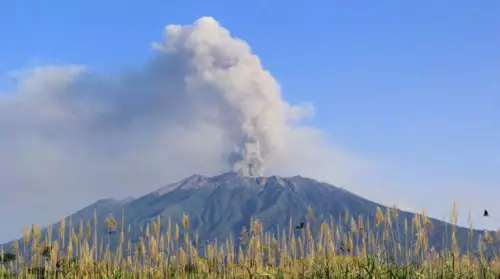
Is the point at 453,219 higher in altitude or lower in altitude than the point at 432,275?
higher

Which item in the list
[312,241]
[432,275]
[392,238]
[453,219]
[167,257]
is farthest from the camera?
[167,257]

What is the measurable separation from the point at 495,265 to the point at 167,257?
22.9 ft

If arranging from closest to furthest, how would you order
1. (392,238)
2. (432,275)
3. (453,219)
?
1. (453,219)
2. (432,275)
3. (392,238)

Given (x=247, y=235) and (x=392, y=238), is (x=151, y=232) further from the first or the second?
(x=392, y=238)

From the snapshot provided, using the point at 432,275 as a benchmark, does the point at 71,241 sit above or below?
above

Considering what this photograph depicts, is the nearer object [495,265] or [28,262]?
[495,265]

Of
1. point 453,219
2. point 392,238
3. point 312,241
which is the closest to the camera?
point 453,219

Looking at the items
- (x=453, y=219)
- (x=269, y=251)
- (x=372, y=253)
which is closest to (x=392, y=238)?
(x=372, y=253)

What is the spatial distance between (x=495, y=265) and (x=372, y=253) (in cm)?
218

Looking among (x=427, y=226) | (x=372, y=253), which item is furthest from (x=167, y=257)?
(x=427, y=226)

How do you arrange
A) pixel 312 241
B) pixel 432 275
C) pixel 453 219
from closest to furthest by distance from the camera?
pixel 453 219
pixel 432 275
pixel 312 241

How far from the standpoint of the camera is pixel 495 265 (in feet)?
37.3

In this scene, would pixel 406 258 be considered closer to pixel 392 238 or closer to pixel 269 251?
pixel 392 238

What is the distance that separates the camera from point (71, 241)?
13.4 m
